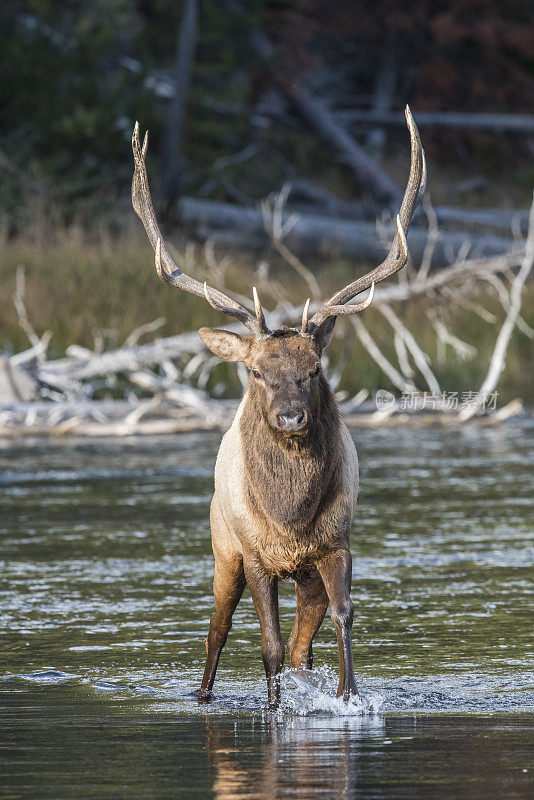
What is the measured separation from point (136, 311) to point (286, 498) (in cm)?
1272

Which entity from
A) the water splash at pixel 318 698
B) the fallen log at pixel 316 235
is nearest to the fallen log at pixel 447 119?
the fallen log at pixel 316 235

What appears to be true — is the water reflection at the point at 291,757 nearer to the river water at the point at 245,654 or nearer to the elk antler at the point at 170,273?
the river water at the point at 245,654

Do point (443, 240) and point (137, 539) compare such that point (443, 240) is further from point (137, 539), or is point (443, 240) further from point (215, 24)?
point (137, 539)

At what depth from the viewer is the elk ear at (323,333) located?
688 cm

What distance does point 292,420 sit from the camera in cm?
639

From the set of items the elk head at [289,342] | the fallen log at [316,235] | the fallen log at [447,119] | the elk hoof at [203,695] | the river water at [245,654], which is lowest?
the elk hoof at [203,695]

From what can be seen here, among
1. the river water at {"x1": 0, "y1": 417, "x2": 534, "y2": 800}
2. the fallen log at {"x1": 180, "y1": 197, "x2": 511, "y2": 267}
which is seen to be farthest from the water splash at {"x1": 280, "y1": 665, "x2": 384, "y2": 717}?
the fallen log at {"x1": 180, "y1": 197, "x2": 511, "y2": 267}

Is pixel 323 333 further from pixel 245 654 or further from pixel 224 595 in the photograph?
pixel 245 654

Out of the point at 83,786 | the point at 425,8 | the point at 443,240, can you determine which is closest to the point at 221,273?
the point at 443,240

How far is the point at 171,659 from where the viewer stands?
739 centimetres

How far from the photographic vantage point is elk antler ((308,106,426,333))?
6.91 m

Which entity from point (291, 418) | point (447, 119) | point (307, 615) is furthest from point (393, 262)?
point (447, 119)

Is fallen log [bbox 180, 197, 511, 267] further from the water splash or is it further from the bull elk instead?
the water splash

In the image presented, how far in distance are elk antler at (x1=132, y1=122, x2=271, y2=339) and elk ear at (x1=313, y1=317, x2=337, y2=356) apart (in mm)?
214
